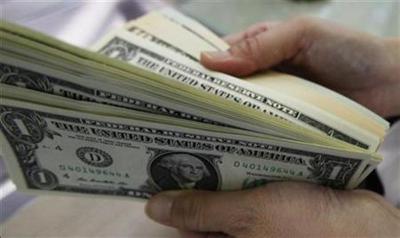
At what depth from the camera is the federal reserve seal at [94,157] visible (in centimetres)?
48

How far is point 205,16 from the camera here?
3.16 ft

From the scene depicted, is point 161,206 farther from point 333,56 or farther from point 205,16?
point 205,16

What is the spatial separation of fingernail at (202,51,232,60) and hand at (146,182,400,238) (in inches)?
6.8

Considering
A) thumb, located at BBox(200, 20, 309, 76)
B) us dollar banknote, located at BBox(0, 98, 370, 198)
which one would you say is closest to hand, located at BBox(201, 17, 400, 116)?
thumb, located at BBox(200, 20, 309, 76)

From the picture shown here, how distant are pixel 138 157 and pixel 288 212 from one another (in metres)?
0.17

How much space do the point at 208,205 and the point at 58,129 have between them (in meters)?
0.18

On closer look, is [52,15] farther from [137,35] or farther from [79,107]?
[79,107]

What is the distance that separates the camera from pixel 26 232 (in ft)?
1.83

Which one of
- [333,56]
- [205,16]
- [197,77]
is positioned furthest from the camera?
[205,16]

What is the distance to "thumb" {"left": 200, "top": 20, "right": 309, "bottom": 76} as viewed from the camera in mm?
577

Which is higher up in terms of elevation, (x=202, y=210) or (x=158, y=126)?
(x=158, y=126)

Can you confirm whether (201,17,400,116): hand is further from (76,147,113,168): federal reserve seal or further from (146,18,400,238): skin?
(76,147,113,168): federal reserve seal

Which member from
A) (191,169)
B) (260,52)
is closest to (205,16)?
(260,52)

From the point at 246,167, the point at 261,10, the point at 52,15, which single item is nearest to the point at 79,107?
the point at 246,167
